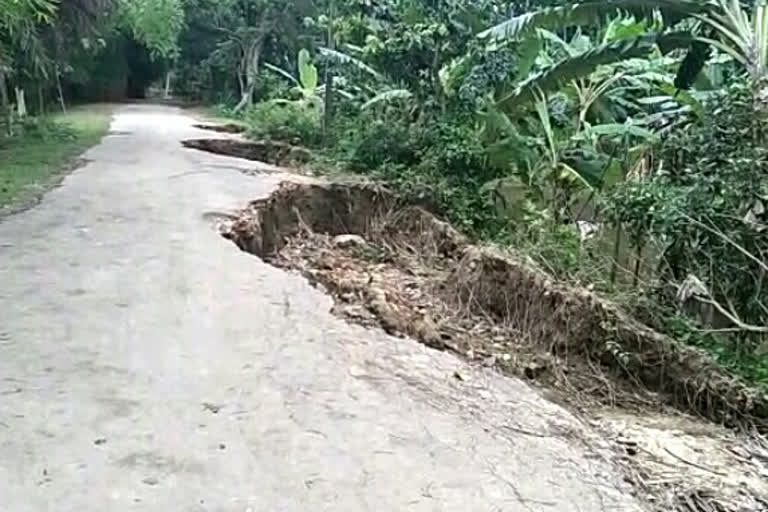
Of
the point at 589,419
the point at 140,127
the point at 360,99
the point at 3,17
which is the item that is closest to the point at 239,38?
the point at 140,127

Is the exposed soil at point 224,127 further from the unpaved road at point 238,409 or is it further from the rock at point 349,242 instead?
the unpaved road at point 238,409

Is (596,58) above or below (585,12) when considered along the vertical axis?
below

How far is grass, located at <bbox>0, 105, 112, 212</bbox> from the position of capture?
977cm

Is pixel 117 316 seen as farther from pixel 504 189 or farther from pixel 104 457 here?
pixel 504 189

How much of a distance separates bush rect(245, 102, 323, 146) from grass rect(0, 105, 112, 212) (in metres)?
3.65

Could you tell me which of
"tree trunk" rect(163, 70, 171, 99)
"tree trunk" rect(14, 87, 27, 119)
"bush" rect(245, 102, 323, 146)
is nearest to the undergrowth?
"bush" rect(245, 102, 323, 146)

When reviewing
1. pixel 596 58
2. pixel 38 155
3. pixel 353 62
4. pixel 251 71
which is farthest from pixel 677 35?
pixel 251 71

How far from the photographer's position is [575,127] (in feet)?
34.4

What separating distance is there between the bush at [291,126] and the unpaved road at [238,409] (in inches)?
380

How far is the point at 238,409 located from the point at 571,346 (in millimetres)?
3018

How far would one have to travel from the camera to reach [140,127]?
21.5 meters

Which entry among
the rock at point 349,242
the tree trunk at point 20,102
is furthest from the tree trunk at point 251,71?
the rock at point 349,242

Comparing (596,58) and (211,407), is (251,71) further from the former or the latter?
(211,407)

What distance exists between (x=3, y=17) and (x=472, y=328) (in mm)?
6655
